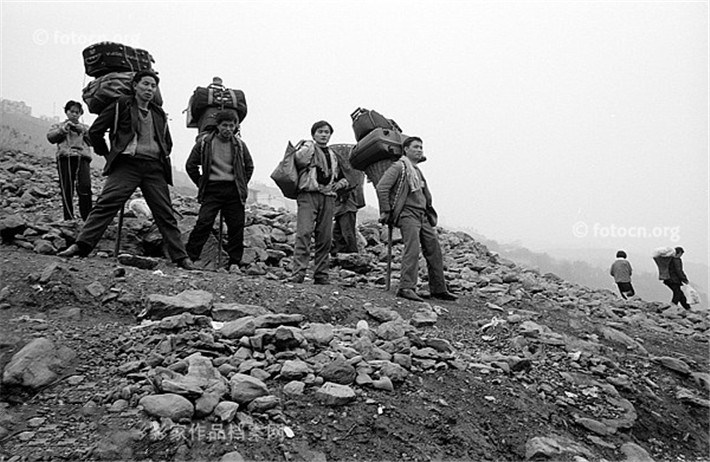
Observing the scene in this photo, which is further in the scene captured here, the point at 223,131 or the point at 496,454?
the point at 223,131

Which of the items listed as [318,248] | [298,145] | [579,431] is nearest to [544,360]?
[579,431]

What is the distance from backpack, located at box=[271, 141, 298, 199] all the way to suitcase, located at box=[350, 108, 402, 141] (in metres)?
1.44

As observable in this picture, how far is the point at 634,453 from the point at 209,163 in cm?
494

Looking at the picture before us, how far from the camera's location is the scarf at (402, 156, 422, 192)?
557cm

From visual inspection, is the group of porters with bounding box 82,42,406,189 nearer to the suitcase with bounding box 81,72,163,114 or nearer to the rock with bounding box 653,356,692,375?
the suitcase with bounding box 81,72,163,114

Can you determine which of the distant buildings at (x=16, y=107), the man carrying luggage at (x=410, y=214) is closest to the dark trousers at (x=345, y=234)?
the man carrying luggage at (x=410, y=214)

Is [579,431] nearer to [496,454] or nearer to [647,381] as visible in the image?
[496,454]

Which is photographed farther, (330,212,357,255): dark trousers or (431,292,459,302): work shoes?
(330,212,357,255): dark trousers

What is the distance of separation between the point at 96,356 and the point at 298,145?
3.50m

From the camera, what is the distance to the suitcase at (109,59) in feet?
16.8

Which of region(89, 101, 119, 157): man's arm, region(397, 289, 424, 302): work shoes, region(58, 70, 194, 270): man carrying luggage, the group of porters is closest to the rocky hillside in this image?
region(397, 289, 424, 302): work shoes

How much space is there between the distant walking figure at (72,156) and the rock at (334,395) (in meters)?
5.77

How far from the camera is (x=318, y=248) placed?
570 cm

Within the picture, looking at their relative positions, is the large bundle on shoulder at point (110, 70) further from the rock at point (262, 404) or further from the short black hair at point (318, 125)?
the rock at point (262, 404)
